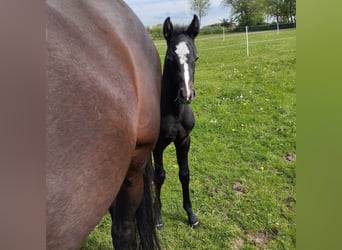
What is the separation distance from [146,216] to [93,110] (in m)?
0.61

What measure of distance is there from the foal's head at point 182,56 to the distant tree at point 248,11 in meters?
0.13

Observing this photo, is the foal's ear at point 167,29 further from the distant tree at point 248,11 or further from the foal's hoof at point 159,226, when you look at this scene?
the foal's hoof at point 159,226

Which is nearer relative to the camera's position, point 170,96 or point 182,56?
point 182,56

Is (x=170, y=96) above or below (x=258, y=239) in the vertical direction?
above

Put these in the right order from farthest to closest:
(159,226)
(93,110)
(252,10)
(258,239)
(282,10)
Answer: (159,226)
(258,239)
(252,10)
(282,10)
(93,110)

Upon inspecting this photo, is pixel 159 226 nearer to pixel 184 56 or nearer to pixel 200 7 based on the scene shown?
pixel 184 56

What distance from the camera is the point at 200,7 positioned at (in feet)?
3.98

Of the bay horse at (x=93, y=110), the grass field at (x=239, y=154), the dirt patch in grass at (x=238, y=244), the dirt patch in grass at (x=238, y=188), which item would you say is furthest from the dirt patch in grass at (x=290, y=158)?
the bay horse at (x=93, y=110)

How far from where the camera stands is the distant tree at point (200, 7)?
1.20 metres

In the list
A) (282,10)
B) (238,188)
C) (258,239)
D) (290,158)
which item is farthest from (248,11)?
(258,239)
